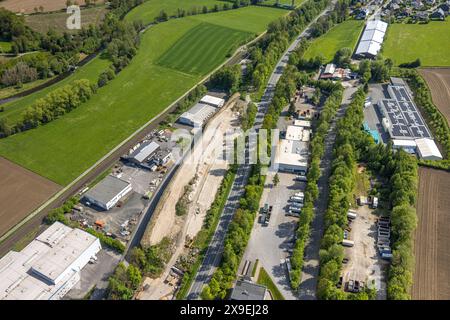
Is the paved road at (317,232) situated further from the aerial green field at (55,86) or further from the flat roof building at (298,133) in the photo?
the aerial green field at (55,86)

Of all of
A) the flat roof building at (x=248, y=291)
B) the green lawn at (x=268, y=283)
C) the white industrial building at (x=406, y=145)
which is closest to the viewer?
the flat roof building at (x=248, y=291)

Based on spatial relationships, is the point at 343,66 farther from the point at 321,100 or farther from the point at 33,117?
the point at 33,117

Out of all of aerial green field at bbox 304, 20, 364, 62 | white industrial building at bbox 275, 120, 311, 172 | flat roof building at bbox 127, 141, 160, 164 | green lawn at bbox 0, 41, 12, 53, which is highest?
aerial green field at bbox 304, 20, 364, 62

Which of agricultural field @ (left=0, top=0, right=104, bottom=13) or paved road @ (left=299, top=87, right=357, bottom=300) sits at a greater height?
agricultural field @ (left=0, top=0, right=104, bottom=13)

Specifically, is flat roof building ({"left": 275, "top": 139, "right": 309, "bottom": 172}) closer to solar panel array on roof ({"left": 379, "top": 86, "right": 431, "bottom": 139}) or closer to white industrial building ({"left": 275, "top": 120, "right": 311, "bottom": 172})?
white industrial building ({"left": 275, "top": 120, "right": 311, "bottom": 172})

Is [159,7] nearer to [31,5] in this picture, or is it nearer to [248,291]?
[31,5]

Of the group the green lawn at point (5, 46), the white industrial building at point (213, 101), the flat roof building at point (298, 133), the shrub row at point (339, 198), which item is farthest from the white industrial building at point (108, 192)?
the green lawn at point (5, 46)

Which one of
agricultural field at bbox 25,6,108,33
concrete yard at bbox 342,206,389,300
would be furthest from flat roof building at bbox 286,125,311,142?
agricultural field at bbox 25,6,108,33
